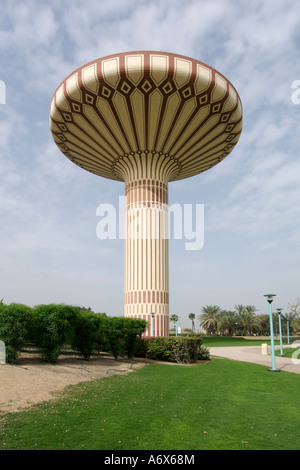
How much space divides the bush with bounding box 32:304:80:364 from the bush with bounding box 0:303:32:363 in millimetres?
790

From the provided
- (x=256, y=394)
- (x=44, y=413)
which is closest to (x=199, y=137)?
(x=256, y=394)

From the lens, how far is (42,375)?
11.5 m

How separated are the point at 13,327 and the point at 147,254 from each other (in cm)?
1261

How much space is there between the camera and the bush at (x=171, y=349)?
1938 cm

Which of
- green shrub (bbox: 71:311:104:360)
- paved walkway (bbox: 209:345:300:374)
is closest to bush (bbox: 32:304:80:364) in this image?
green shrub (bbox: 71:311:104:360)

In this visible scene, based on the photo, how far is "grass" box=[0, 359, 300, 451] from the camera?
574cm

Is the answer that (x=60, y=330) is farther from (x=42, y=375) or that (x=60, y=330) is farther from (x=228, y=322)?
(x=228, y=322)

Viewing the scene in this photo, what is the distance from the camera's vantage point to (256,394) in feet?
33.3

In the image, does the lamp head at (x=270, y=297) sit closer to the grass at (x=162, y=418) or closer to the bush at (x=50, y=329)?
the grass at (x=162, y=418)

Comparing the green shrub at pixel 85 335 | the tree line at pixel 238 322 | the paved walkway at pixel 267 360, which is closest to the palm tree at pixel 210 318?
the tree line at pixel 238 322

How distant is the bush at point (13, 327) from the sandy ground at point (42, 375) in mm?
576

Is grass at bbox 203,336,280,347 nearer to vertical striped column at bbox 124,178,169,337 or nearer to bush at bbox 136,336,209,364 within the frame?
vertical striped column at bbox 124,178,169,337

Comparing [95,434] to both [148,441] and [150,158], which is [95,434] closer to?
[148,441]

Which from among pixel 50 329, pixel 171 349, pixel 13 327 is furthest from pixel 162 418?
pixel 171 349
